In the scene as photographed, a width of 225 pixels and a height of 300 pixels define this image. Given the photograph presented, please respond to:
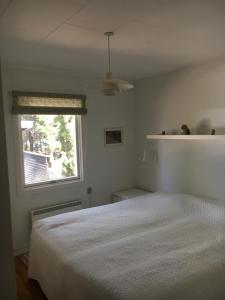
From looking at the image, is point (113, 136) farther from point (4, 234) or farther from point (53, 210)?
point (4, 234)

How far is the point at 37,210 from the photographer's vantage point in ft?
10.8

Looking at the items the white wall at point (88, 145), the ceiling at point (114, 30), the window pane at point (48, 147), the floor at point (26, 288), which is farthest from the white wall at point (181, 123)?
the floor at point (26, 288)

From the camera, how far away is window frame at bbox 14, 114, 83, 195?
313 cm

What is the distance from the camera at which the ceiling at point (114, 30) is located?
1.60 metres

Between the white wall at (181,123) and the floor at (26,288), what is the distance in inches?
86.1

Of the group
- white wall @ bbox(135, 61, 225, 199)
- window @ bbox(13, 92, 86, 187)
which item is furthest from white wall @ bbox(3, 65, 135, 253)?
white wall @ bbox(135, 61, 225, 199)

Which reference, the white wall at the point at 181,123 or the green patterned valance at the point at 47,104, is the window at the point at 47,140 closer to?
the green patterned valance at the point at 47,104

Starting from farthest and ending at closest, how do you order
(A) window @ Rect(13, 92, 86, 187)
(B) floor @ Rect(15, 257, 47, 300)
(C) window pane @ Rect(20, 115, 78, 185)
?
(C) window pane @ Rect(20, 115, 78, 185), (A) window @ Rect(13, 92, 86, 187), (B) floor @ Rect(15, 257, 47, 300)

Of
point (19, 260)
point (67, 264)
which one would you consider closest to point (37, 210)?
point (19, 260)

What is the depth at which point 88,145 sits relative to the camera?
3.73 meters

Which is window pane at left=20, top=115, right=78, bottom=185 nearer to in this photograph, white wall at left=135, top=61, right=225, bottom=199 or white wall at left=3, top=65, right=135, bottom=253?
white wall at left=3, top=65, right=135, bottom=253

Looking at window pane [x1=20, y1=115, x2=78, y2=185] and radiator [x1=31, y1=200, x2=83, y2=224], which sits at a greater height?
window pane [x1=20, y1=115, x2=78, y2=185]

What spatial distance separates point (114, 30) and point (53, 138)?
1.96 meters

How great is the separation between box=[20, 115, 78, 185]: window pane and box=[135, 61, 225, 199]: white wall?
1.19m
